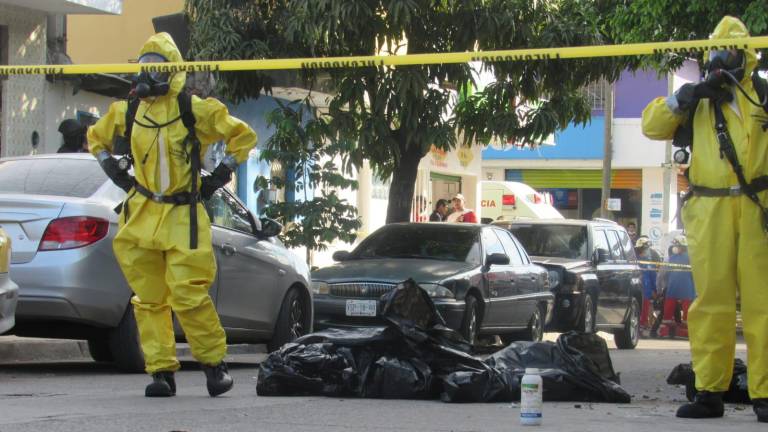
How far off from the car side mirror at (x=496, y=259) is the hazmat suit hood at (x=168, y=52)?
694cm

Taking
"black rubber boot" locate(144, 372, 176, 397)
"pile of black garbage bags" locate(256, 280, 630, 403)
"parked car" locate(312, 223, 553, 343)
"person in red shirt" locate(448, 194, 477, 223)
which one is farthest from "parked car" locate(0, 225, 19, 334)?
"person in red shirt" locate(448, 194, 477, 223)

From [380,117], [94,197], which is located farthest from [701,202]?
[380,117]

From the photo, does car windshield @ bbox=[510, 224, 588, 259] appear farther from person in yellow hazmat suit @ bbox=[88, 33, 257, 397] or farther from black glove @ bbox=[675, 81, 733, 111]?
black glove @ bbox=[675, 81, 733, 111]

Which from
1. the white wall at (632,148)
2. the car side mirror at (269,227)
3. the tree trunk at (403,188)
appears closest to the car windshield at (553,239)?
the tree trunk at (403,188)

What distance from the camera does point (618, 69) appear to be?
15977 millimetres

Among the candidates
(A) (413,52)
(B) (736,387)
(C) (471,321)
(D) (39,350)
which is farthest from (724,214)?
(A) (413,52)

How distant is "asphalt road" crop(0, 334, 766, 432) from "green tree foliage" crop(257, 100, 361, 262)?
732 cm

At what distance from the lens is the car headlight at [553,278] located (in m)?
17.6

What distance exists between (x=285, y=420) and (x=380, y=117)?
896 cm

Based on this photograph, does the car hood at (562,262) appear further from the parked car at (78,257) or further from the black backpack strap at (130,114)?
the black backpack strap at (130,114)

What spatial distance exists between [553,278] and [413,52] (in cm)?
356

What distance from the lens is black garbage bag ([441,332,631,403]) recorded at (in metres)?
7.65

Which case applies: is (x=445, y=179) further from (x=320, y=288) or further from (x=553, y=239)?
(x=320, y=288)

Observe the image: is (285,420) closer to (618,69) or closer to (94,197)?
(94,197)
